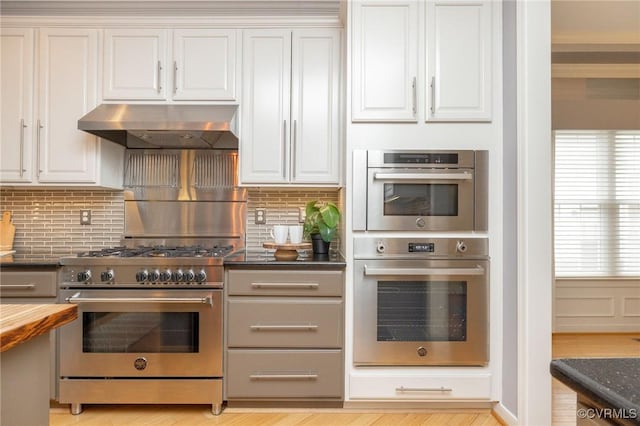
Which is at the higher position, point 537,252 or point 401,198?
point 401,198

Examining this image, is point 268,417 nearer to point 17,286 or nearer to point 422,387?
point 422,387

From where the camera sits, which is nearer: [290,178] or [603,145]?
[290,178]

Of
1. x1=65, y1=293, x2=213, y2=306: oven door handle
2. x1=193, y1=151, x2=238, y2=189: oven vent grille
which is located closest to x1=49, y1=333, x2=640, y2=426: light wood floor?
x1=65, y1=293, x2=213, y2=306: oven door handle

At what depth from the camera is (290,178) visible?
2.72 m

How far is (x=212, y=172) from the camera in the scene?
3039 millimetres

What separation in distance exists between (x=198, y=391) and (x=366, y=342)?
1.01 m

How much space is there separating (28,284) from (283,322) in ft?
4.83

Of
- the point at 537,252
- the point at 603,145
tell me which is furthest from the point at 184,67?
the point at 603,145

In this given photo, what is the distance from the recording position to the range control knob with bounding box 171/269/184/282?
7.63 feet

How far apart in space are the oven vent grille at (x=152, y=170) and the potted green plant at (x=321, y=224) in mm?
1054

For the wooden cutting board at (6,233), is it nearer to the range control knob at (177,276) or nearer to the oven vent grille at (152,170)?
the oven vent grille at (152,170)

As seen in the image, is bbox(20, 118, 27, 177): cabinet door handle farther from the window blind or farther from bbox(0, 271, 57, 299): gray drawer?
the window blind

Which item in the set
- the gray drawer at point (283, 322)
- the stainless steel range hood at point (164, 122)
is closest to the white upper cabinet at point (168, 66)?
the stainless steel range hood at point (164, 122)

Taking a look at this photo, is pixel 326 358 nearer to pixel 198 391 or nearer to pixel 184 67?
pixel 198 391
